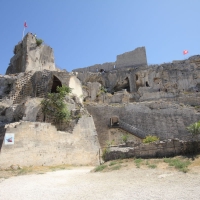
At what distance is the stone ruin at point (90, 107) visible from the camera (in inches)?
486

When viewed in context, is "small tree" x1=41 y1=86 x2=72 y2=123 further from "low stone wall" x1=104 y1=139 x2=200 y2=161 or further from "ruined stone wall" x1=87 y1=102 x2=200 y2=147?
"low stone wall" x1=104 y1=139 x2=200 y2=161

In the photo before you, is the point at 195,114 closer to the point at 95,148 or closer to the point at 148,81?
the point at 95,148

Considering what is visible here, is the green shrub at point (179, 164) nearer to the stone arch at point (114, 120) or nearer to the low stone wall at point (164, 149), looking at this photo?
the low stone wall at point (164, 149)

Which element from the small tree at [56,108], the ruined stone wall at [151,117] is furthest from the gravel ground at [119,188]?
the ruined stone wall at [151,117]

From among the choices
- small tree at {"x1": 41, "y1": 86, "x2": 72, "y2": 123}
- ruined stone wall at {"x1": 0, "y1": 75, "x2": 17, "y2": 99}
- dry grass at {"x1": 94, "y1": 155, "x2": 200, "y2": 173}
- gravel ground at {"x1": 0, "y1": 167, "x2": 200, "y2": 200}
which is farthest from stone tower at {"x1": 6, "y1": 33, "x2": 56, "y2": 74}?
gravel ground at {"x1": 0, "y1": 167, "x2": 200, "y2": 200}

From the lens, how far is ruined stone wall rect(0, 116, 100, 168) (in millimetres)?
11070

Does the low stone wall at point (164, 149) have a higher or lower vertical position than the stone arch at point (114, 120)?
lower

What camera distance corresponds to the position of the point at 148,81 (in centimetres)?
3288

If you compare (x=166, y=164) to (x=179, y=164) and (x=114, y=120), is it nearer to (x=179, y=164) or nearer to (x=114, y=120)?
(x=179, y=164)

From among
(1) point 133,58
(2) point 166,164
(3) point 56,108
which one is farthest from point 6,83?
(1) point 133,58

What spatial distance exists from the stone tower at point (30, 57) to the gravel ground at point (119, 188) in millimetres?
20261

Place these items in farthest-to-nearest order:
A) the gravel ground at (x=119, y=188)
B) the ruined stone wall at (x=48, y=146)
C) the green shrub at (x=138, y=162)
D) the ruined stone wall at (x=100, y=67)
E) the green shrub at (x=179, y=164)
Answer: the ruined stone wall at (x=100, y=67) < the ruined stone wall at (x=48, y=146) < the green shrub at (x=138, y=162) < the green shrub at (x=179, y=164) < the gravel ground at (x=119, y=188)

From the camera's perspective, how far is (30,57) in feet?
85.1

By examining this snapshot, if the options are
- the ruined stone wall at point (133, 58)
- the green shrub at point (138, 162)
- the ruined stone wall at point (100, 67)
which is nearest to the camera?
the green shrub at point (138, 162)
